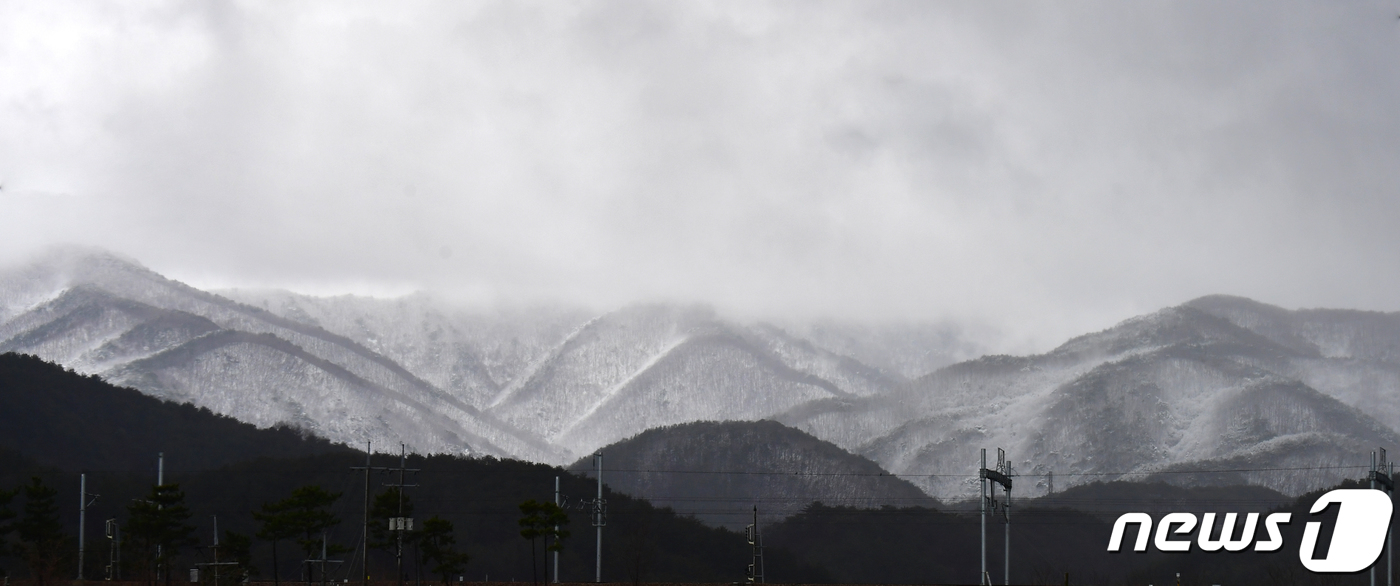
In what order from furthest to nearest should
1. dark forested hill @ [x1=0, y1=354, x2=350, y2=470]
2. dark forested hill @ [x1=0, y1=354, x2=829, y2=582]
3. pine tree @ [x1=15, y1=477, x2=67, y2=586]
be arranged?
dark forested hill @ [x1=0, y1=354, x2=350, y2=470] < dark forested hill @ [x1=0, y1=354, x2=829, y2=582] < pine tree @ [x1=15, y1=477, x2=67, y2=586]

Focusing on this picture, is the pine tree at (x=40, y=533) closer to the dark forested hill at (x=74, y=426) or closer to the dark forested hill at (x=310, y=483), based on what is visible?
the dark forested hill at (x=310, y=483)

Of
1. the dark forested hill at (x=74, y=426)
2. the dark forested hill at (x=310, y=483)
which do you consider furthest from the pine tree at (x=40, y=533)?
the dark forested hill at (x=74, y=426)

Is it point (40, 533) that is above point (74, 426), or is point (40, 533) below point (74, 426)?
below

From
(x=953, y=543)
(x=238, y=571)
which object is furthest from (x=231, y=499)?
(x=953, y=543)

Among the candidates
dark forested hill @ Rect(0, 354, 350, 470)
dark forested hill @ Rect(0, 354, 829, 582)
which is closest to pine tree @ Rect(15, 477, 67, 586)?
dark forested hill @ Rect(0, 354, 829, 582)

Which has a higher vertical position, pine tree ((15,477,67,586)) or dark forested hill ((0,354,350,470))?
dark forested hill ((0,354,350,470))

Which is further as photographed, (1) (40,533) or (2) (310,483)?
(2) (310,483)

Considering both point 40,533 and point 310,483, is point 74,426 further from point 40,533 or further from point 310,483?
point 40,533

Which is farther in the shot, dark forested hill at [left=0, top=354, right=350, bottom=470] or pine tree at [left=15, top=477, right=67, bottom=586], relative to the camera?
dark forested hill at [left=0, top=354, right=350, bottom=470]

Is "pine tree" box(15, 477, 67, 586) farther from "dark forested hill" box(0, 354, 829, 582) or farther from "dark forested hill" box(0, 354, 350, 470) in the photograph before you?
"dark forested hill" box(0, 354, 350, 470)

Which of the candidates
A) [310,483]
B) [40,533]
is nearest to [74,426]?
[310,483]

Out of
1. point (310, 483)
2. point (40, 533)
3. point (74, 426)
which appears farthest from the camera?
point (74, 426)

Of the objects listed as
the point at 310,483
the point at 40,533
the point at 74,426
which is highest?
the point at 74,426

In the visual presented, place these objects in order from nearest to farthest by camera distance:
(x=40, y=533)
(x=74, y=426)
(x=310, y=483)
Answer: (x=40, y=533) → (x=310, y=483) → (x=74, y=426)
